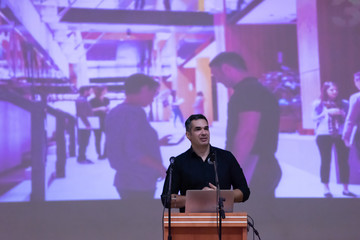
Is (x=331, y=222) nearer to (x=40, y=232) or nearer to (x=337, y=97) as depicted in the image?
(x=337, y=97)

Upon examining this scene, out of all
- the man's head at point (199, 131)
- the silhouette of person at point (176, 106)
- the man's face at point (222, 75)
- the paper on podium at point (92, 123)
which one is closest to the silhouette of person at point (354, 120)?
the man's face at point (222, 75)

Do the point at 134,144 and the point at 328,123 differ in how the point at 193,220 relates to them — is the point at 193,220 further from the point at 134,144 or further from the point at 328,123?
the point at 328,123

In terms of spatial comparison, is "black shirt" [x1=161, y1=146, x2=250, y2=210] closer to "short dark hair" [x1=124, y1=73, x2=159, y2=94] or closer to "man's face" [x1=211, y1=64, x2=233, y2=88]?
"short dark hair" [x1=124, y1=73, x2=159, y2=94]

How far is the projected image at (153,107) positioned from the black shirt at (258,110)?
0.04 ft

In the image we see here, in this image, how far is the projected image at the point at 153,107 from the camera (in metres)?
A: 5.52

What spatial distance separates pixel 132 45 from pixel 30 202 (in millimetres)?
2169

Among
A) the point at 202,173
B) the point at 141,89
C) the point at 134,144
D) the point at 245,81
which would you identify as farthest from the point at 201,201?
the point at 245,81

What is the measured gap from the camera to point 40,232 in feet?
18.3

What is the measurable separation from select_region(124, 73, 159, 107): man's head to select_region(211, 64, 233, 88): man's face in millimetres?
708

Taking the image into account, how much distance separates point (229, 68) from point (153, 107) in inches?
→ 40.7

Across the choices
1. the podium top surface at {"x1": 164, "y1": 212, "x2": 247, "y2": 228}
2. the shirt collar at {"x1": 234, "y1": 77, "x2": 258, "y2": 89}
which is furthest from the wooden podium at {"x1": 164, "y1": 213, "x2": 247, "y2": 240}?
the shirt collar at {"x1": 234, "y1": 77, "x2": 258, "y2": 89}

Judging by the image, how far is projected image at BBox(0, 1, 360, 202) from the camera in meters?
5.52

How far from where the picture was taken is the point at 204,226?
7.90ft

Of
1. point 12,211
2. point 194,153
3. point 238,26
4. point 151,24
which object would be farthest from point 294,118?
point 12,211
